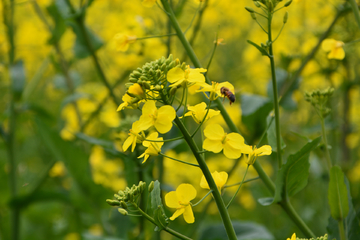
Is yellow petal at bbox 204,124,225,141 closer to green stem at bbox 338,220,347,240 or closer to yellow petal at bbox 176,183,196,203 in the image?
yellow petal at bbox 176,183,196,203

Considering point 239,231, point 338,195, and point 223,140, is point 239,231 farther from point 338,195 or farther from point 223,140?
point 223,140

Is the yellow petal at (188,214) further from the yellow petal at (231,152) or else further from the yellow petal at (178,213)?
the yellow petal at (231,152)

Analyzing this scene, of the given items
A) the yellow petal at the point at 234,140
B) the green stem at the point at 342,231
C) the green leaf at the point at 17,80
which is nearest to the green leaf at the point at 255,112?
the green stem at the point at 342,231

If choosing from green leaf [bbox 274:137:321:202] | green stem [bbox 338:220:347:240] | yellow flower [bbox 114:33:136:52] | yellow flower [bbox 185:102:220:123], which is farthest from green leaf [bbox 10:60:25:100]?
green stem [bbox 338:220:347:240]

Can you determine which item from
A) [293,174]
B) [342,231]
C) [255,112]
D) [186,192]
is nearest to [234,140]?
[186,192]

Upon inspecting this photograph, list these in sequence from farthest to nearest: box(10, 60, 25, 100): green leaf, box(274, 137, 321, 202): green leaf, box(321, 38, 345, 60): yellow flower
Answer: box(10, 60, 25, 100): green leaf, box(321, 38, 345, 60): yellow flower, box(274, 137, 321, 202): green leaf

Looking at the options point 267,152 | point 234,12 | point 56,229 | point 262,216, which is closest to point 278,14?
point 234,12
